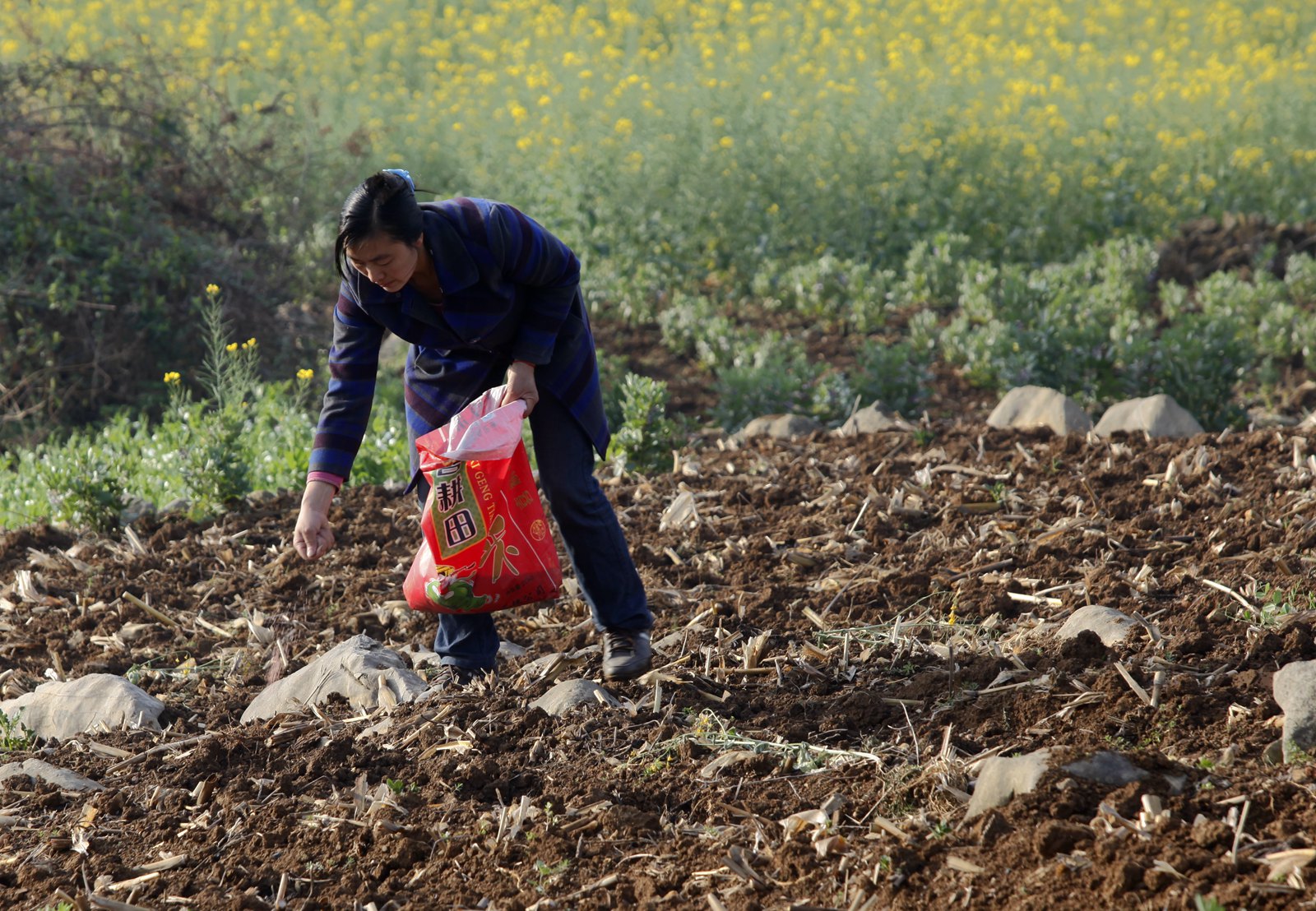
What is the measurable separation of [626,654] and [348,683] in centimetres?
80

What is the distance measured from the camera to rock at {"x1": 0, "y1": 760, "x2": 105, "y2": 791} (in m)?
3.18

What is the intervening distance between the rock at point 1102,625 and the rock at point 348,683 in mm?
1771

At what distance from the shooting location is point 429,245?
3.04 meters

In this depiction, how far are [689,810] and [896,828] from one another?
49 centimetres

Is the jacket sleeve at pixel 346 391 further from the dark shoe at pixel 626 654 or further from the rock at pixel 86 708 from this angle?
the rock at pixel 86 708

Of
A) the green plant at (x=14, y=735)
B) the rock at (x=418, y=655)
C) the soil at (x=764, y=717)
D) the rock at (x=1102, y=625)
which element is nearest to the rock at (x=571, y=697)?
the soil at (x=764, y=717)

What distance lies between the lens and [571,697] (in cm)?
329

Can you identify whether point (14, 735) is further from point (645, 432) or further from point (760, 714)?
point (645, 432)

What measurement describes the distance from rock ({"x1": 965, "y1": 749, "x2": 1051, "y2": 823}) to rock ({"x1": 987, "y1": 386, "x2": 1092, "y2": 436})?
10.5 feet

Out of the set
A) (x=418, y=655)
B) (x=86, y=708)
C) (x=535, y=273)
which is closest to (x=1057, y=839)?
(x=535, y=273)

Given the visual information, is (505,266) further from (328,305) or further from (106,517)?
(328,305)

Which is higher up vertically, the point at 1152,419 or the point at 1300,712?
the point at 1300,712

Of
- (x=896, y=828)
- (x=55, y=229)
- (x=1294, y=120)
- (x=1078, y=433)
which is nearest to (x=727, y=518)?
(x=1078, y=433)

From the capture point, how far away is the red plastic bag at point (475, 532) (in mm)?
3236
